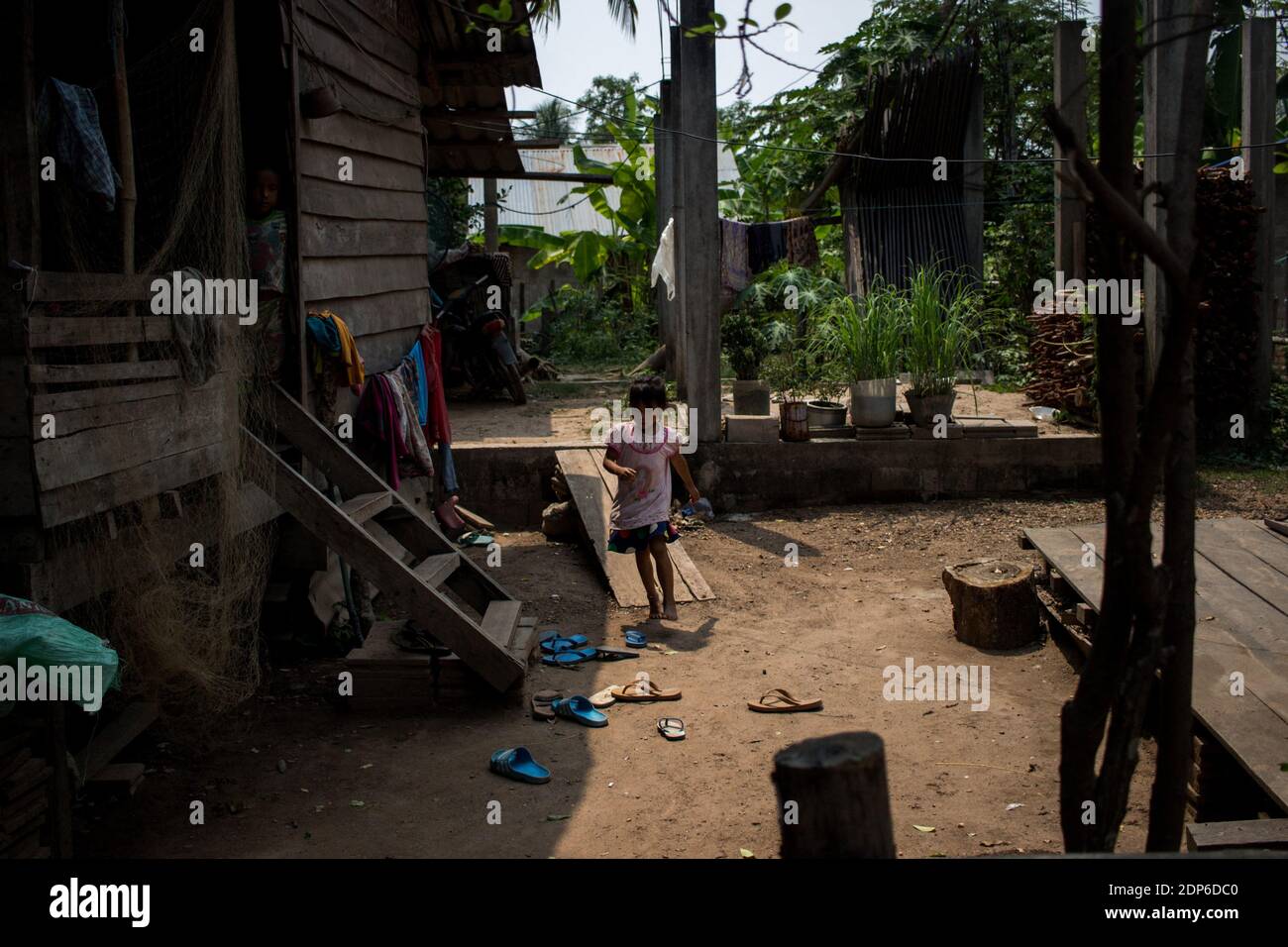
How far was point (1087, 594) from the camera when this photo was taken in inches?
223

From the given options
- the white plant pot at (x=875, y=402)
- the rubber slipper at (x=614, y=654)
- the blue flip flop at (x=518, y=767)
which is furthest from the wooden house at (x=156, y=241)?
the white plant pot at (x=875, y=402)

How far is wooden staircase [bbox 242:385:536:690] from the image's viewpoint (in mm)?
5410

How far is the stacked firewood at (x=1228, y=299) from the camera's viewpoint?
33.9 ft

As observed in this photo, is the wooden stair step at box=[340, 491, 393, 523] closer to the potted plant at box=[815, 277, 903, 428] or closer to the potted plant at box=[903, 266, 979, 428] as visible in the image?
the potted plant at box=[815, 277, 903, 428]

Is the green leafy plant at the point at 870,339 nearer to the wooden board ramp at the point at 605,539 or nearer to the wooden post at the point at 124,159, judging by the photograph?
the wooden board ramp at the point at 605,539

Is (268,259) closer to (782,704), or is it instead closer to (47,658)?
(47,658)

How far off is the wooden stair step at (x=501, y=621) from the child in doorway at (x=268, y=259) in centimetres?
180

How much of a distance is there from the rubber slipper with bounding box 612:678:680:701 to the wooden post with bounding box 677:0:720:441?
4.39m

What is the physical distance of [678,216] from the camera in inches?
492

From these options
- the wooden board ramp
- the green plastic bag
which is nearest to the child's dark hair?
the wooden board ramp

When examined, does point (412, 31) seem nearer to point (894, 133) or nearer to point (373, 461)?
point (373, 461)
